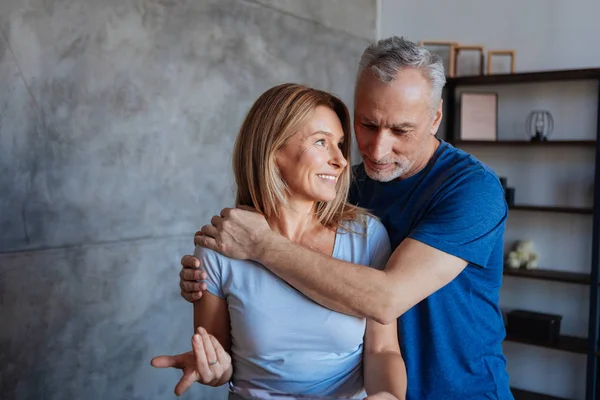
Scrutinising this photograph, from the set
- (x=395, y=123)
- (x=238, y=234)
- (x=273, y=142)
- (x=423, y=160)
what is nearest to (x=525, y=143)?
(x=423, y=160)

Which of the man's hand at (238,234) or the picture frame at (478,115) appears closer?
the man's hand at (238,234)

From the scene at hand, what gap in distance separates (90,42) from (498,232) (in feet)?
6.64

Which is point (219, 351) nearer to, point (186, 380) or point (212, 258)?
point (186, 380)

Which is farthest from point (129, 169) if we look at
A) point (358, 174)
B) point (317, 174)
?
point (317, 174)

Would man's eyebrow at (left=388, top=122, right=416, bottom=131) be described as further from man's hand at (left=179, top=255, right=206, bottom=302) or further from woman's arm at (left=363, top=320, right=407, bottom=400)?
man's hand at (left=179, top=255, right=206, bottom=302)

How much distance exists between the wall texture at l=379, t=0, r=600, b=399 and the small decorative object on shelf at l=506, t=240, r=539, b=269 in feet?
0.41

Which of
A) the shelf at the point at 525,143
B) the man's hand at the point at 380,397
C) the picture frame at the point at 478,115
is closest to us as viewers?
the man's hand at the point at 380,397

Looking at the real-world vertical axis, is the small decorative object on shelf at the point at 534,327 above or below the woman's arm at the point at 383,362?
below

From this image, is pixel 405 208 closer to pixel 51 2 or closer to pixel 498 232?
pixel 498 232

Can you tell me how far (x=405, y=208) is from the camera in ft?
5.69

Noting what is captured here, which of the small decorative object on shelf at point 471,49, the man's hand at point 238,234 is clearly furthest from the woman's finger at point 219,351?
the small decorative object on shelf at point 471,49

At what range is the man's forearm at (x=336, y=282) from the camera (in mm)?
1399

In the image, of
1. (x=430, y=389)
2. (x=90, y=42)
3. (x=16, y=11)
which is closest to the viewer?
(x=430, y=389)

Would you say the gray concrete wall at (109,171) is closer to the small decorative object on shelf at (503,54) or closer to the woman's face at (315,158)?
the woman's face at (315,158)
